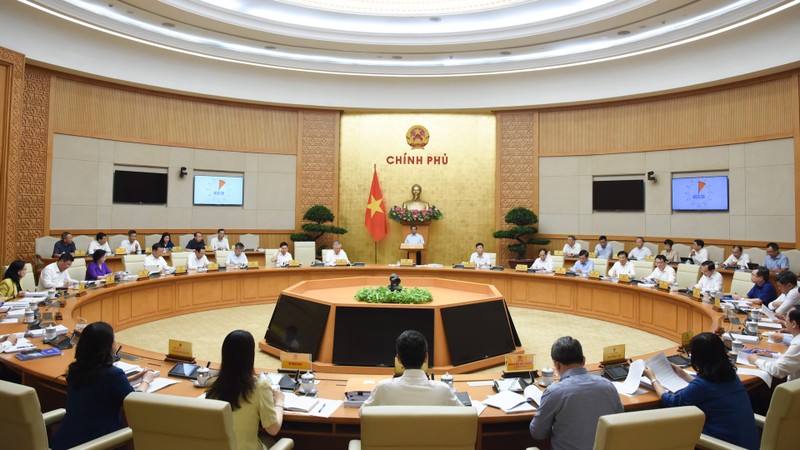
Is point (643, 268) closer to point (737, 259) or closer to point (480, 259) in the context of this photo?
point (737, 259)

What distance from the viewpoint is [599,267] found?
8.26 m

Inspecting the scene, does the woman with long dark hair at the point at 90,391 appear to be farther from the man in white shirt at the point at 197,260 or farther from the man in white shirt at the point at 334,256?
the man in white shirt at the point at 334,256

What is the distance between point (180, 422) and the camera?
1928mm

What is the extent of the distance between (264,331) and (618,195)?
8.01 metres

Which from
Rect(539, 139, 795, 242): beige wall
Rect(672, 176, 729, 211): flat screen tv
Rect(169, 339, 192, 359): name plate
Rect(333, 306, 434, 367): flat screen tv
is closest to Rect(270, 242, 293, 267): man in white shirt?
Rect(333, 306, 434, 367): flat screen tv

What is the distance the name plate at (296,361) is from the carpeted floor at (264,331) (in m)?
2.05

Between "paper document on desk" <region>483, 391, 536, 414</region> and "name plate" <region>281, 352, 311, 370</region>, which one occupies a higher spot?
"name plate" <region>281, 352, 311, 370</region>

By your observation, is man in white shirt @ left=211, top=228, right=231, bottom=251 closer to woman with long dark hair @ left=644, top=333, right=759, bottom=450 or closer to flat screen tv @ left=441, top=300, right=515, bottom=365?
flat screen tv @ left=441, top=300, right=515, bottom=365

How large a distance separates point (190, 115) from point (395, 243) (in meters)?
5.53

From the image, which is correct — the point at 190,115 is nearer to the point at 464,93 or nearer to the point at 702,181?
the point at 464,93

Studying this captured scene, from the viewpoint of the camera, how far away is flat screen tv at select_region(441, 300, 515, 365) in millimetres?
4884

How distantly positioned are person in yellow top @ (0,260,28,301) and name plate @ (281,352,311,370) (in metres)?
3.76

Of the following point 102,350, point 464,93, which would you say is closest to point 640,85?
point 464,93

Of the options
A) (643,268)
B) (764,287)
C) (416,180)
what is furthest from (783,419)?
(416,180)
